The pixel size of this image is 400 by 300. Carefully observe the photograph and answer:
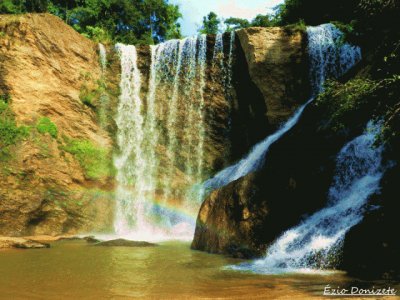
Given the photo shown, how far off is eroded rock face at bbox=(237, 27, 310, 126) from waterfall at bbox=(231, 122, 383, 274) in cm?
978

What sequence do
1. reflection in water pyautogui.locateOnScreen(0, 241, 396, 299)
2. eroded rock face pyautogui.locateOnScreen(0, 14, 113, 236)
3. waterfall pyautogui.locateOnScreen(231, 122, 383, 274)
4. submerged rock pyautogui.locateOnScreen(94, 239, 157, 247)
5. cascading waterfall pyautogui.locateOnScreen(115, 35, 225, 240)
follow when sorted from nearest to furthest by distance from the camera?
reflection in water pyautogui.locateOnScreen(0, 241, 396, 299) < waterfall pyautogui.locateOnScreen(231, 122, 383, 274) < submerged rock pyautogui.locateOnScreen(94, 239, 157, 247) < eroded rock face pyautogui.locateOnScreen(0, 14, 113, 236) < cascading waterfall pyautogui.locateOnScreen(115, 35, 225, 240)

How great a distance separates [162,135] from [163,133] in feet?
0.43

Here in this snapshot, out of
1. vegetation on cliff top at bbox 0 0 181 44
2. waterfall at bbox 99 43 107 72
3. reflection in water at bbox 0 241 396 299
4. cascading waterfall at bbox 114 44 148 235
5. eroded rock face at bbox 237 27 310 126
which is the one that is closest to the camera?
reflection in water at bbox 0 241 396 299

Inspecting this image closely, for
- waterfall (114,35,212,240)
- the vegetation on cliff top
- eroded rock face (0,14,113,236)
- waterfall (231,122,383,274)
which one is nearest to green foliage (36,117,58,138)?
eroded rock face (0,14,113,236)

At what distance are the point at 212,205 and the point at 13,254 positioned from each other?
18.7ft

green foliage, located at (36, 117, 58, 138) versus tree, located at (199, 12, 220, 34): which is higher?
tree, located at (199, 12, 220, 34)

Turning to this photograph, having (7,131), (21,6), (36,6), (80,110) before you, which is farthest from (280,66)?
(36,6)

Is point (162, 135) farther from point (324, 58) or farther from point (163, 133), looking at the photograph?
point (324, 58)

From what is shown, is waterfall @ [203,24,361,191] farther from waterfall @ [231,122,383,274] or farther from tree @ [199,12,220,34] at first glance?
tree @ [199,12,220,34]

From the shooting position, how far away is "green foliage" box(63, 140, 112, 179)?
1955 centimetres

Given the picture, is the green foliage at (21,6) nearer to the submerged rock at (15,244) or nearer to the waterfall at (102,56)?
the waterfall at (102,56)

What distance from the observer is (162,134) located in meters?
22.5

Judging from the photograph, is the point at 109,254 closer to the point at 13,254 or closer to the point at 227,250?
the point at 13,254

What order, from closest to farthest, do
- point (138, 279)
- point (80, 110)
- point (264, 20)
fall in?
point (138, 279), point (80, 110), point (264, 20)
